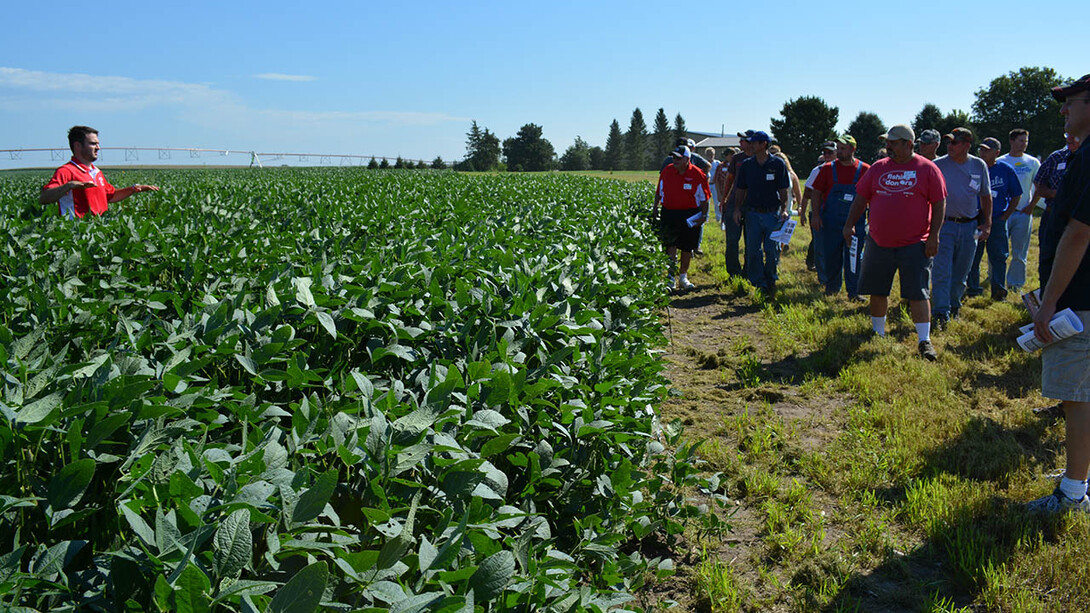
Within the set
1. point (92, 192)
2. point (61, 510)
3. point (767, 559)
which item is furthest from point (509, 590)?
point (92, 192)

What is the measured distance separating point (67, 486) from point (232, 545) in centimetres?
47

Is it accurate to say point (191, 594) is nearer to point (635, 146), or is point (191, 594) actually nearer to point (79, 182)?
point (79, 182)

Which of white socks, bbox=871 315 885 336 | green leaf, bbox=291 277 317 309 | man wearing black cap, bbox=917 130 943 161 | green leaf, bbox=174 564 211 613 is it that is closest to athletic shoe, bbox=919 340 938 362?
white socks, bbox=871 315 885 336

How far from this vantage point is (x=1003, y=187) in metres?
9.05

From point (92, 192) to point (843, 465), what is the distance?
7.46 m

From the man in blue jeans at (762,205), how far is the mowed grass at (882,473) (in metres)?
2.14

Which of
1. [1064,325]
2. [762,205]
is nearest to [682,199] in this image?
[762,205]

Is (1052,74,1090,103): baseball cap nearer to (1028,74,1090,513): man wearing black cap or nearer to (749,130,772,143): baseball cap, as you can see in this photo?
(1028,74,1090,513): man wearing black cap

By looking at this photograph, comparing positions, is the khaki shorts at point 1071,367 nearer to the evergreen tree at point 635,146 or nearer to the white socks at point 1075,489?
the white socks at point 1075,489

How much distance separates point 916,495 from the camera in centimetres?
392

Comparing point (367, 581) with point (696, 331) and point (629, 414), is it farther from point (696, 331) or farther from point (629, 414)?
point (696, 331)

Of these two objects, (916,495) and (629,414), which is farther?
(916,495)

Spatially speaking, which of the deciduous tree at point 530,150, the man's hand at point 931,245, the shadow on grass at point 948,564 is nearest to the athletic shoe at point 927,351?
the man's hand at point 931,245

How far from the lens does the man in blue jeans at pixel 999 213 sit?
902cm
